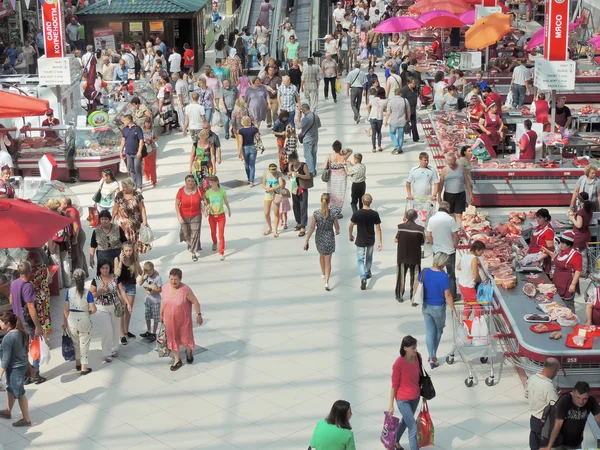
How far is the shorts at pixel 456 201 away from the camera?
1655 centimetres

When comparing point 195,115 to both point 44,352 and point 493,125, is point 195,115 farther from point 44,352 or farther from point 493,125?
point 44,352

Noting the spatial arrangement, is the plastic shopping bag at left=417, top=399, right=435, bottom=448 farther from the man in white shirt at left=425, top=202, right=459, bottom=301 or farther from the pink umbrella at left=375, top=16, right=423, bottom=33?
the pink umbrella at left=375, top=16, right=423, bottom=33

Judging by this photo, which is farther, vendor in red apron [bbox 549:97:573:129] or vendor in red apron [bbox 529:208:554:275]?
vendor in red apron [bbox 549:97:573:129]

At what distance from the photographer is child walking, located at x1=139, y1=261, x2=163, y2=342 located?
518 inches

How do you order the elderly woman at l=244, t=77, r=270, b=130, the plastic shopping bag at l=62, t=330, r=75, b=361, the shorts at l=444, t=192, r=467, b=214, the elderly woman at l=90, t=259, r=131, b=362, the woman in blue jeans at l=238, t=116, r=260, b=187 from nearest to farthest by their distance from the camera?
1. the plastic shopping bag at l=62, t=330, r=75, b=361
2. the elderly woman at l=90, t=259, r=131, b=362
3. the shorts at l=444, t=192, r=467, b=214
4. the woman in blue jeans at l=238, t=116, r=260, b=187
5. the elderly woman at l=244, t=77, r=270, b=130

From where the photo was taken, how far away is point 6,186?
16.8 meters

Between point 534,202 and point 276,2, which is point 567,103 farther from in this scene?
point 276,2

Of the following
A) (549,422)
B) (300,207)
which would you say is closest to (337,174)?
(300,207)

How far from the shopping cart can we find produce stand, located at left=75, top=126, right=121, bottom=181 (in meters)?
10.7

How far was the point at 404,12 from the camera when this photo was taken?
37.8m

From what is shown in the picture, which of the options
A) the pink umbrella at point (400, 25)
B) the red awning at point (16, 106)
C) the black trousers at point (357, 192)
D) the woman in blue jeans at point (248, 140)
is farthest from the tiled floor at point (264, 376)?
the pink umbrella at point (400, 25)

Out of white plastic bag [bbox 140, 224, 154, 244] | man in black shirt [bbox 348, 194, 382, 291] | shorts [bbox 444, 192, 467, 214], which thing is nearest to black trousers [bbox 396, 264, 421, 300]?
man in black shirt [bbox 348, 194, 382, 291]

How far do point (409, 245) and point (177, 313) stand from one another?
3.34 meters

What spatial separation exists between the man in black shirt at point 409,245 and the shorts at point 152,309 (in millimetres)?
3212
